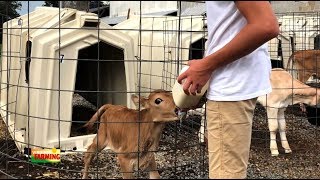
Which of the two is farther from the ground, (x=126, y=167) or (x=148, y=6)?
(x=148, y=6)

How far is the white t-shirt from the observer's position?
69.0 inches

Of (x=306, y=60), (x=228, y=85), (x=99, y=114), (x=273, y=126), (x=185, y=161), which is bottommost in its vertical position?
(x=185, y=161)

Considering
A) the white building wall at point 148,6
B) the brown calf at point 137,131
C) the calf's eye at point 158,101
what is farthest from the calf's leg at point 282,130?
the white building wall at point 148,6

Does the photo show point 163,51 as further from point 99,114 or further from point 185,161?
point 99,114

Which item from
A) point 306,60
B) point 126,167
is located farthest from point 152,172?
point 306,60

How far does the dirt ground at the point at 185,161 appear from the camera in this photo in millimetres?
3955

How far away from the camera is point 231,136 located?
1.80 meters

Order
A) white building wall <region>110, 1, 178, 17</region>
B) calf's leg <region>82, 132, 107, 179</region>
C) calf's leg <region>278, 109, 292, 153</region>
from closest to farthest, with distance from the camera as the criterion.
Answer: calf's leg <region>82, 132, 107, 179</region> → calf's leg <region>278, 109, 292, 153</region> → white building wall <region>110, 1, 178, 17</region>

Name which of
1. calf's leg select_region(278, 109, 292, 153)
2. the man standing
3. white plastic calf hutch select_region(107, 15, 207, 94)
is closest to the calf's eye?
the man standing

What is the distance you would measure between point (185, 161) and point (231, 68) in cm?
282

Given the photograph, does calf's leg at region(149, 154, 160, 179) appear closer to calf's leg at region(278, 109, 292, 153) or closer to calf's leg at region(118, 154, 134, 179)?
calf's leg at region(118, 154, 134, 179)

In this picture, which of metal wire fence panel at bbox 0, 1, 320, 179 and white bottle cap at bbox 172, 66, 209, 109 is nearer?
A: white bottle cap at bbox 172, 66, 209, 109

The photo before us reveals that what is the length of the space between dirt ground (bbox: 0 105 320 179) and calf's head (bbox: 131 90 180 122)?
272 mm

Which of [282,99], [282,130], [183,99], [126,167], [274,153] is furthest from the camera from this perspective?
[282,130]
